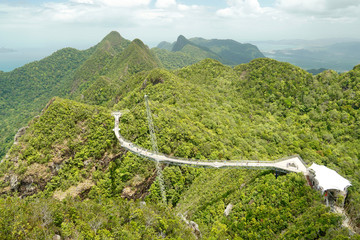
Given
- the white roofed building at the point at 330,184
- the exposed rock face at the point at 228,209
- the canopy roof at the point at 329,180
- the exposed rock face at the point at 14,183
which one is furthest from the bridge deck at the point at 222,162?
the exposed rock face at the point at 14,183

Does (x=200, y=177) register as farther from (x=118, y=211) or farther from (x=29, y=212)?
(x=29, y=212)

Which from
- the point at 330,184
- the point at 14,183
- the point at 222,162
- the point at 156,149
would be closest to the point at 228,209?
the point at 222,162

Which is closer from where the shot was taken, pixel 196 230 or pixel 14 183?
pixel 196 230

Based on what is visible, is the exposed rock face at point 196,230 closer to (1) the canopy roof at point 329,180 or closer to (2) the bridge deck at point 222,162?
(2) the bridge deck at point 222,162

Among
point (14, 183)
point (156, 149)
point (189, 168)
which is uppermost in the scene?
point (156, 149)

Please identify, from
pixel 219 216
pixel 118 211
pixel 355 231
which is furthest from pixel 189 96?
pixel 355 231

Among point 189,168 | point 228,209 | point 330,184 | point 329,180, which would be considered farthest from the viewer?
point 189,168

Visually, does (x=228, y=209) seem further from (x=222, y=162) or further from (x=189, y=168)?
(x=189, y=168)

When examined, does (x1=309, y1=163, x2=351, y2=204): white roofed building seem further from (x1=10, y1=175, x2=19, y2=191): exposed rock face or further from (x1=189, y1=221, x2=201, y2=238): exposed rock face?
(x1=10, y1=175, x2=19, y2=191): exposed rock face
